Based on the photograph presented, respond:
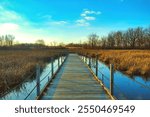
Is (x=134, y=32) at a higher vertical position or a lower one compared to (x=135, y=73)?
higher

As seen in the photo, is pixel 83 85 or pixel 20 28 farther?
pixel 20 28

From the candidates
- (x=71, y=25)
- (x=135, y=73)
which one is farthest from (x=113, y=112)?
(x=71, y=25)

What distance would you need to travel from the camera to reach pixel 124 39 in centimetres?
7912

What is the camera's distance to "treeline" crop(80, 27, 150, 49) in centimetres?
6894

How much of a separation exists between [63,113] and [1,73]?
23.0 ft

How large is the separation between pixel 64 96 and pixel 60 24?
1984 cm

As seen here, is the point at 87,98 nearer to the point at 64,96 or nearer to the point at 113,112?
the point at 64,96

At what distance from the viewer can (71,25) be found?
25672 millimetres

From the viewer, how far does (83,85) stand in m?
8.66

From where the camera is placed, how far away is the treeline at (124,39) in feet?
226

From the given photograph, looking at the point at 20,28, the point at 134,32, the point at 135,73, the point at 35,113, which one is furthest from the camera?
the point at 134,32

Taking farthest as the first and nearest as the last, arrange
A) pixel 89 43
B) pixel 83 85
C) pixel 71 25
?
1. pixel 89 43
2. pixel 71 25
3. pixel 83 85

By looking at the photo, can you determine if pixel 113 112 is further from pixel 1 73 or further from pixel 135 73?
pixel 135 73

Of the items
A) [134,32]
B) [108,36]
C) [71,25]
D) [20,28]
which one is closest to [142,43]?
[134,32]
